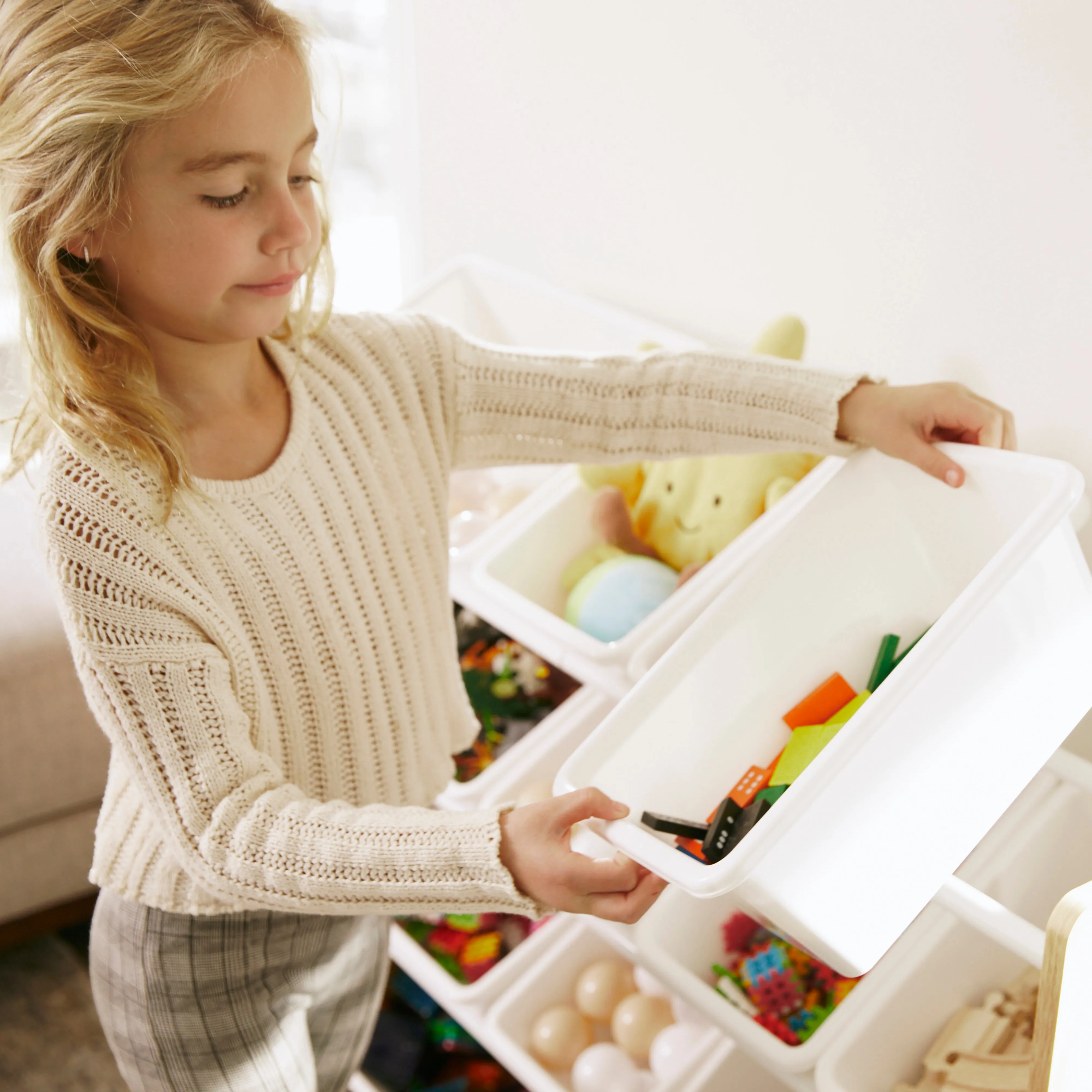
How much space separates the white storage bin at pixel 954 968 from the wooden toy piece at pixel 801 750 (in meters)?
A: 0.23

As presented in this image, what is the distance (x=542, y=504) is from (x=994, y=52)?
62 cm

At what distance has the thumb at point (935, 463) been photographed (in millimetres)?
721

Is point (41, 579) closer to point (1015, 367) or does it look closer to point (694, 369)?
point (694, 369)

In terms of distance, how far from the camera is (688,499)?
3.83ft

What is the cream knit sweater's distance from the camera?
2.15 ft

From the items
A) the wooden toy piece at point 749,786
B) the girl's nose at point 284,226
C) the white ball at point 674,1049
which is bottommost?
the white ball at point 674,1049

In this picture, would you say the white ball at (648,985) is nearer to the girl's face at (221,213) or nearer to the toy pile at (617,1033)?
the toy pile at (617,1033)

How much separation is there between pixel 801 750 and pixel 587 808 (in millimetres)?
211

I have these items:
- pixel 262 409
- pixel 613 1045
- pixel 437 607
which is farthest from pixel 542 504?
pixel 613 1045

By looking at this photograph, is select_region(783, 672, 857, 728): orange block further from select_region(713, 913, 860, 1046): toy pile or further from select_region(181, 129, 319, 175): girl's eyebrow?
select_region(181, 129, 319, 175): girl's eyebrow

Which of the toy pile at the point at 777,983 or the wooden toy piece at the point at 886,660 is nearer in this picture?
the wooden toy piece at the point at 886,660

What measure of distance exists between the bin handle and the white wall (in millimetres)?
366

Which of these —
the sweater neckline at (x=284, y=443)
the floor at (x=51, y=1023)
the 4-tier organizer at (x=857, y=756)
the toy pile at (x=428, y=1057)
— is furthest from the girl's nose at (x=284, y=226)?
the floor at (x=51, y=1023)

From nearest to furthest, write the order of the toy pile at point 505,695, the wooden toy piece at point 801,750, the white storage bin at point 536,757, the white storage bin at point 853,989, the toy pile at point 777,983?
the wooden toy piece at point 801,750
the white storage bin at point 853,989
the toy pile at point 777,983
the white storage bin at point 536,757
the toy pile at point 505,695
